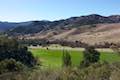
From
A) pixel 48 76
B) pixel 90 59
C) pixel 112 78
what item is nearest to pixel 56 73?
pixel 48 76

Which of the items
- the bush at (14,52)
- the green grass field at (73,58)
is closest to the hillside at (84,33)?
the green grass field at (73,58)

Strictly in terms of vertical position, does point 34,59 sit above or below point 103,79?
below

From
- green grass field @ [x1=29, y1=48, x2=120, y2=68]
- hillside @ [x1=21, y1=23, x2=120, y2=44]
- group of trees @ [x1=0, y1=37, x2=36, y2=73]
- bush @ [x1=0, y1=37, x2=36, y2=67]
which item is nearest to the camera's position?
green grass field @ [x1=29, y1=48, x2=120, y2=68]

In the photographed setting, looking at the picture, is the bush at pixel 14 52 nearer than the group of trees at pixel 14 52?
No

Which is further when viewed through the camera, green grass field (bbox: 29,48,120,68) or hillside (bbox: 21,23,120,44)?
hillside (bbox: 21,23,120,44)

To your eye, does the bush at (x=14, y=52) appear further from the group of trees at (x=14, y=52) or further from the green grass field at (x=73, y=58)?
the green grass field at (x=73, y=58)

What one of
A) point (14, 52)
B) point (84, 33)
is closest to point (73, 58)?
point (14, 52)

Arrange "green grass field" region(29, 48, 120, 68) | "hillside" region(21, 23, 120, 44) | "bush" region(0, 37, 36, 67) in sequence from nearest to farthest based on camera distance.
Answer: "green grass field" region(29, 48, 120, 68) < "bush" region(0, 37, 36, 67) < "hillside" region(21, 23, 120, 44)

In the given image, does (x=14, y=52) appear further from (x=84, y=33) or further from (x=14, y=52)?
(x=84, y=33)

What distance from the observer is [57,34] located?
189 metres

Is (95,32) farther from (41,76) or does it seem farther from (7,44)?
(41,76)

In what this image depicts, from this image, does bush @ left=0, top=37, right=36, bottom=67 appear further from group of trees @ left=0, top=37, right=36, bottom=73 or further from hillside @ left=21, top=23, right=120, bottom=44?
hillside @ left=21, top=23, right=120, bottom=44

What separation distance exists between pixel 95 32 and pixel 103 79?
162688 mm

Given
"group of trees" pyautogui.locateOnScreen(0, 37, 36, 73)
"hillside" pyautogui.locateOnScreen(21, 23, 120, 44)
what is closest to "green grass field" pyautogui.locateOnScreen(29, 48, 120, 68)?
"group of trees" pyautogui.locateOnScreen(0, 37, 36, 73)
